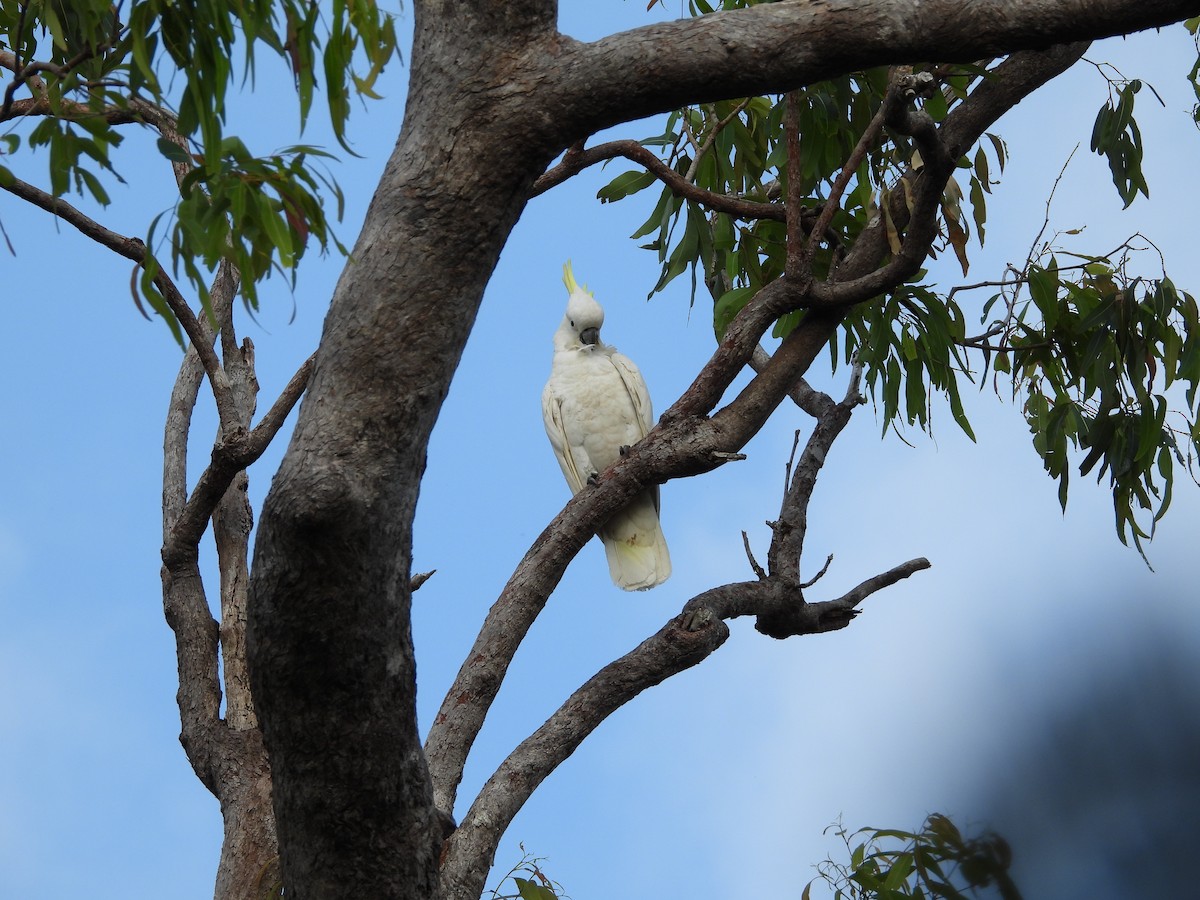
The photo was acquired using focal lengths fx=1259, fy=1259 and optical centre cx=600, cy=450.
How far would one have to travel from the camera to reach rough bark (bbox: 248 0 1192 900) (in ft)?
4.75

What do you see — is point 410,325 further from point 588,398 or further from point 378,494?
point 588,398

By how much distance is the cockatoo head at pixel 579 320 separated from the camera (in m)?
3.76

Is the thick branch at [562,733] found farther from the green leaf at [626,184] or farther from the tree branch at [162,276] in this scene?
the green leaf at [626,184]

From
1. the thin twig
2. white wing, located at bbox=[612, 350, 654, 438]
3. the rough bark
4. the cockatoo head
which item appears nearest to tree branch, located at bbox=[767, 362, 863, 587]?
the thin twig

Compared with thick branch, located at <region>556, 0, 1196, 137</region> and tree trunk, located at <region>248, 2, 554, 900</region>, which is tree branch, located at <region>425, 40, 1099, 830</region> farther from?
tree trunk, located at <region>248, 2, 554, 900</region>

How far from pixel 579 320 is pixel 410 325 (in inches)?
90.4

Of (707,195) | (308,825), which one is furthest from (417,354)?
(707,195)

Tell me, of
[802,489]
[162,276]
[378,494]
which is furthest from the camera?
[802,489]

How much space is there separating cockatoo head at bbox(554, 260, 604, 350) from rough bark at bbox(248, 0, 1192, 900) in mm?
2079

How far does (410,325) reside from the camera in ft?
4.88

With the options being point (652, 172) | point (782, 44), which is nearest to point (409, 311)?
point (782, 44)

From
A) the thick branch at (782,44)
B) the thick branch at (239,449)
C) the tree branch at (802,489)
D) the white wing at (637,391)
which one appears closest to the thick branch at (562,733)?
the tree branch at (802,489)

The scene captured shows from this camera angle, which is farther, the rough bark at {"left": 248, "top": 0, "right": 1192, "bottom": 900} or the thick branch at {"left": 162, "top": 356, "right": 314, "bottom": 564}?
the thick branch at {"left": 162, "top": 356, "right": 314, "bottom": 564}

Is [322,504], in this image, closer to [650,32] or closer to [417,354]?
[417,354]
